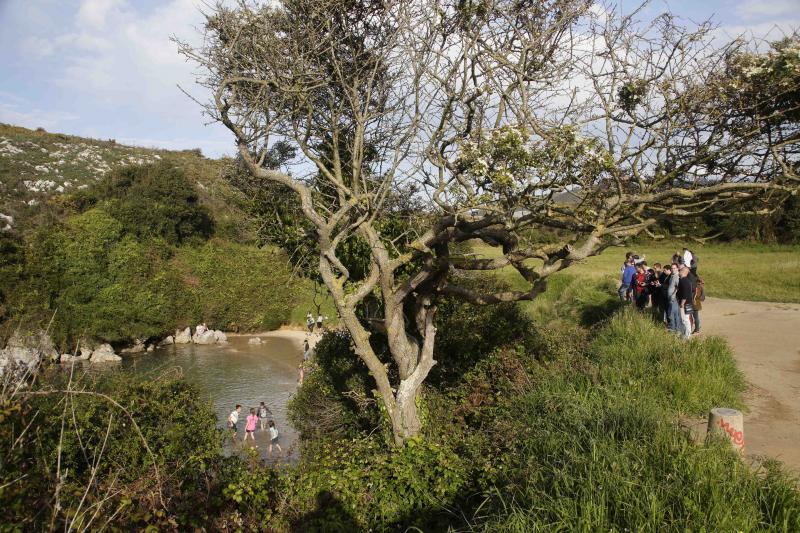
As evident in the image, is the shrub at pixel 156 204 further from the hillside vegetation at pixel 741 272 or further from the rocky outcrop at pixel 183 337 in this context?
the hillside vegetation at pixel 741 272

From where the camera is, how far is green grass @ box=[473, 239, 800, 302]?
56.4ft

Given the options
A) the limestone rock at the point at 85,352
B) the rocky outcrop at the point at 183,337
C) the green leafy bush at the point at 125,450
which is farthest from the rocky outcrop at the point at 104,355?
the green leafy bush at the point at 125,450

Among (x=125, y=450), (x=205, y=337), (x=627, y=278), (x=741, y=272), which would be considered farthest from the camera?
(x=205, y=337)

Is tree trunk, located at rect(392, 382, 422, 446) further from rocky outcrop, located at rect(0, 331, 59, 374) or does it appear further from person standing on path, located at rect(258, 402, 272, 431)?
person standing on path, located at rect(258, 402, 272, 431)

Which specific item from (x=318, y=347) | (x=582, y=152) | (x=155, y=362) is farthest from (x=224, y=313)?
(x=582, y=152)

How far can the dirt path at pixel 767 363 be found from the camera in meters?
6.16

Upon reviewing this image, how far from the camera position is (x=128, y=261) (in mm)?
28500

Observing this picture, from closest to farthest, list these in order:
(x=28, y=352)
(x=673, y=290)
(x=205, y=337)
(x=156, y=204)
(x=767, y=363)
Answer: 1. (x=28, y=352)
2. (x=767, y=363)
3. (x=673, y=290)
4. (x=205, y=337)
5. (x=156, y=204)

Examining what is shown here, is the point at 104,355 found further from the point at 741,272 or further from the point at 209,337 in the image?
the point at 741,272

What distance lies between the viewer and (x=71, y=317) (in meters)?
25.0

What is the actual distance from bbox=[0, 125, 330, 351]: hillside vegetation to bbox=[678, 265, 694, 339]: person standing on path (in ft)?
49.8

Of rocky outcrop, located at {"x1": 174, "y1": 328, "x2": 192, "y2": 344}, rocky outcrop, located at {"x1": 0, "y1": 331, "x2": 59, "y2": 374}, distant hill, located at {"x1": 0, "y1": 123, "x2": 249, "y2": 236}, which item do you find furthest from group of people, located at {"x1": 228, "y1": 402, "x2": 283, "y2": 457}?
distant hill, located at {"x1": 0, "y1": 123, "x2": 249, "y2": 236}

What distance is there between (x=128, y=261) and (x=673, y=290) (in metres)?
26.9

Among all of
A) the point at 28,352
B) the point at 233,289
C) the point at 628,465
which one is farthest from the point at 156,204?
the point at 628,465
